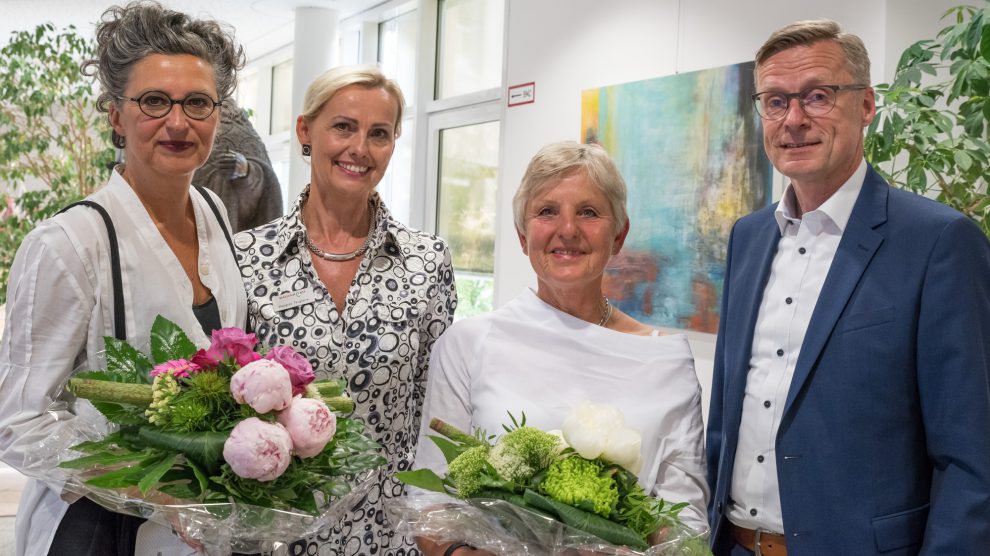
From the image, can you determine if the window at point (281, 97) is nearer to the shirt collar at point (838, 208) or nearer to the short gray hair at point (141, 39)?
the short gray hair at point (141, 39)

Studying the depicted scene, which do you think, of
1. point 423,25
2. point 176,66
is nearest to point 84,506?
point 176,66

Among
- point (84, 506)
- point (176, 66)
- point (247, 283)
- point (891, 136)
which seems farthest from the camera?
point (891, 136)

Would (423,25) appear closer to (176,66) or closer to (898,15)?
(898,15)

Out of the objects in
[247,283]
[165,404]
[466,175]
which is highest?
[466,175]

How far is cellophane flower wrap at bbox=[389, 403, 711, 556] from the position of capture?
1374 millimetres

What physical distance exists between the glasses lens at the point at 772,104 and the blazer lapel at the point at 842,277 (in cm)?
28

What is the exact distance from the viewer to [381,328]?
2.26 meters

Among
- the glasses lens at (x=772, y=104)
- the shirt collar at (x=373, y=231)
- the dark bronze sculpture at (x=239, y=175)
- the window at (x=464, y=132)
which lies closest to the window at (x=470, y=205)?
the window at (x=464, y=132)

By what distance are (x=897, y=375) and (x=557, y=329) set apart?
72cm

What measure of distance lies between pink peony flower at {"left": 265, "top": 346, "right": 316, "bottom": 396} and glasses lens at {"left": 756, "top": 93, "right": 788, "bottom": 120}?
1.26 metres

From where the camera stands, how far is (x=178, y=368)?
1441 mm

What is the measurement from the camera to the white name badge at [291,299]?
7.22ft

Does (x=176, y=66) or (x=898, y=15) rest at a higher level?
(x=898, y=15)

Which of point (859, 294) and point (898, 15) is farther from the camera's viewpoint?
point (898, 15)
